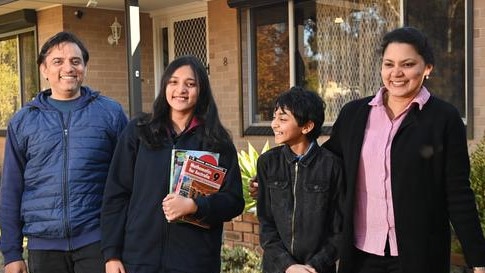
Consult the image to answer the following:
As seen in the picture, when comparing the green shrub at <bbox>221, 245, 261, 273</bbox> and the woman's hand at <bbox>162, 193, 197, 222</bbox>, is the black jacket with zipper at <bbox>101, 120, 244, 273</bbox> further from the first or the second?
the green shrub at <bbox>221, 245, 261, 273</bbox>

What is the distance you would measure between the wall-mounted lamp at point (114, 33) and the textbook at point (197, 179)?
26.9 ft

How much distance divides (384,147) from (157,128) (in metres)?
1.05

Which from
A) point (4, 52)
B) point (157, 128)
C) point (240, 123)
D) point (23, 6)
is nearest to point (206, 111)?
point (157, 128)

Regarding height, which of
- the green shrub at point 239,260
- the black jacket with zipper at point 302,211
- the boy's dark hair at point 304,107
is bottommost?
the green shrub at point 239,260

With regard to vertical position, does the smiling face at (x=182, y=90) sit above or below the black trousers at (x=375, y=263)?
above

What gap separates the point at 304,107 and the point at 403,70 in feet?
1.64

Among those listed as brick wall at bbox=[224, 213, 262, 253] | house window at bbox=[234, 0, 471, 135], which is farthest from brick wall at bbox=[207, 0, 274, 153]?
brick wall at bbox=[224, 213, 262, 253]

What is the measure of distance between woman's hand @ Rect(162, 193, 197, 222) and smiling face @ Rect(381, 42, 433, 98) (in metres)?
1.05

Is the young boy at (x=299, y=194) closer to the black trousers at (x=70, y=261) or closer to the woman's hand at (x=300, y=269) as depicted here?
the woman's hand at (x=300, y=269)

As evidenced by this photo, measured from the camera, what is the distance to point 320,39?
327 inches

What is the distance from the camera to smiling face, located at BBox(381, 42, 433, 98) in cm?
272

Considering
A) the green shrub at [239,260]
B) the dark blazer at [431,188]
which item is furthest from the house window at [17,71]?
the dark blazer at [431,188]

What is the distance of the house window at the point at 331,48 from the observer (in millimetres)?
6887

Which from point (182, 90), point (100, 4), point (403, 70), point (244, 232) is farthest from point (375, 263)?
point (100, 4)
